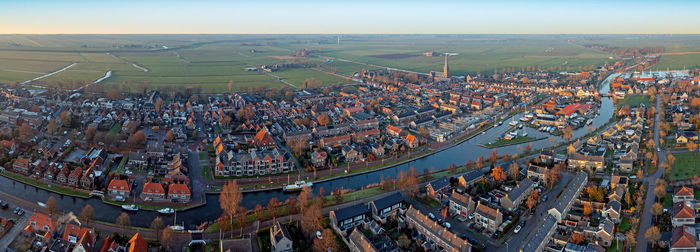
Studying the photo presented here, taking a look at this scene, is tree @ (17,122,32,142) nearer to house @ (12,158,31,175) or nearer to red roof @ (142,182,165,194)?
house @ (12,158,31,175)

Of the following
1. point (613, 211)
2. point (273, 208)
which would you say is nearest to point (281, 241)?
point (273, 208)

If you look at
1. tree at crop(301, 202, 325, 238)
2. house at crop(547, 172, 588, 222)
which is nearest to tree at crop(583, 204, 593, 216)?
house at crop(547, 172, 588, 222)

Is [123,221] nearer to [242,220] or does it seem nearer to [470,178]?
[242,220]

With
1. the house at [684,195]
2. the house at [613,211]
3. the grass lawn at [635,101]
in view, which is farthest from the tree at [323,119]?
the grass lawn at [635,101]

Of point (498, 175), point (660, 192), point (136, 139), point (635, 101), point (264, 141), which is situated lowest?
point (498, 175)

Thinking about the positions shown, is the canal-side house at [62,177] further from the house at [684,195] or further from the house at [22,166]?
the house at [684,195]

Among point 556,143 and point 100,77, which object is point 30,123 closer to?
point 100,77
